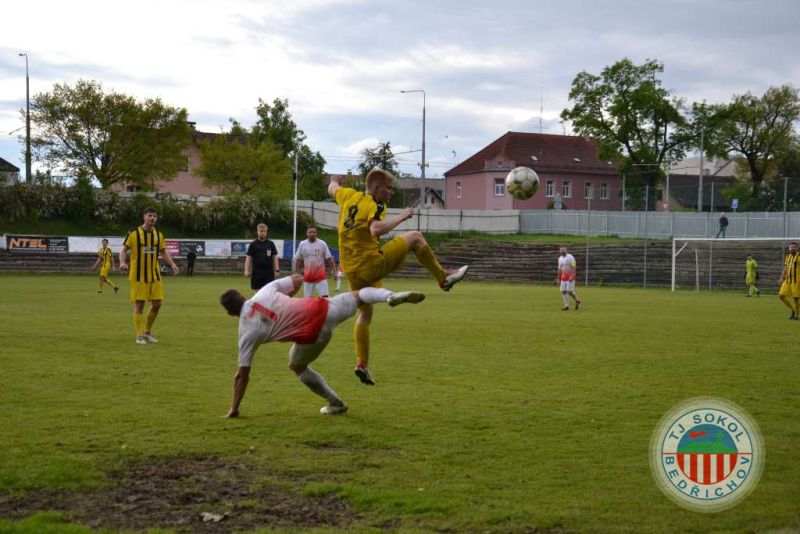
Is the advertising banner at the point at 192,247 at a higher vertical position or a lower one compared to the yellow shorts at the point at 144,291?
higher

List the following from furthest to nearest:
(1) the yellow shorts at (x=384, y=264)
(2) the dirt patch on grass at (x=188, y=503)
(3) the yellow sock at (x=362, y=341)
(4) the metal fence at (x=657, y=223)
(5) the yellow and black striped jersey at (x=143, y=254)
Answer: (4) the metal fence at (x=657, y=223) < (5) the yellow and black striped jersey at (x=143, y=254) < (3) the yellow sock at (x=362, y=341) < (1) the yellow shorts at (x=384, y=264) < (2) the dirt patch on grass at (x=188, y=503)

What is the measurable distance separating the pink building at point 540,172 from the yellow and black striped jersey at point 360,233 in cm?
7201

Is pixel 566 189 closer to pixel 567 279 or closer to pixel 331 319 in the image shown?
pixel 567 279

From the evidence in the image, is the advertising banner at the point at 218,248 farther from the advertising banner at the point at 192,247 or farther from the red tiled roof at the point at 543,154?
the red tiled roof at the point at 543,154

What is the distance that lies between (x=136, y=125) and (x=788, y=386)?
62762 millimetres

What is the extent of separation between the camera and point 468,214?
6956 cm

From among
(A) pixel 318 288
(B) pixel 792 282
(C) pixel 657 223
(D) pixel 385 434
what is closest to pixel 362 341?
(D) pixel 385 434

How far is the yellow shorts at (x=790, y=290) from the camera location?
25.3 metres

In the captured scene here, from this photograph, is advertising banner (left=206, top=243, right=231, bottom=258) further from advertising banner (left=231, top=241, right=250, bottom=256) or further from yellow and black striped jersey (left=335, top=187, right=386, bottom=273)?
yellow and black striped jersey (left=335, top=187, right=386, bottom=273)

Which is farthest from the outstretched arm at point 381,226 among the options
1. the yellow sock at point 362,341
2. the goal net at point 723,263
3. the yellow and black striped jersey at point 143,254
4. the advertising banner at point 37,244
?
the advertising banner at point 37,244

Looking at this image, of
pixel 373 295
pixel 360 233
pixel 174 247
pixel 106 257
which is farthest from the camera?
pixel 174 247

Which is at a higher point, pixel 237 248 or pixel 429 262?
pixel 429 262

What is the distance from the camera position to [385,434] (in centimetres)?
855

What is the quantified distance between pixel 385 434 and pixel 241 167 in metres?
72.1
